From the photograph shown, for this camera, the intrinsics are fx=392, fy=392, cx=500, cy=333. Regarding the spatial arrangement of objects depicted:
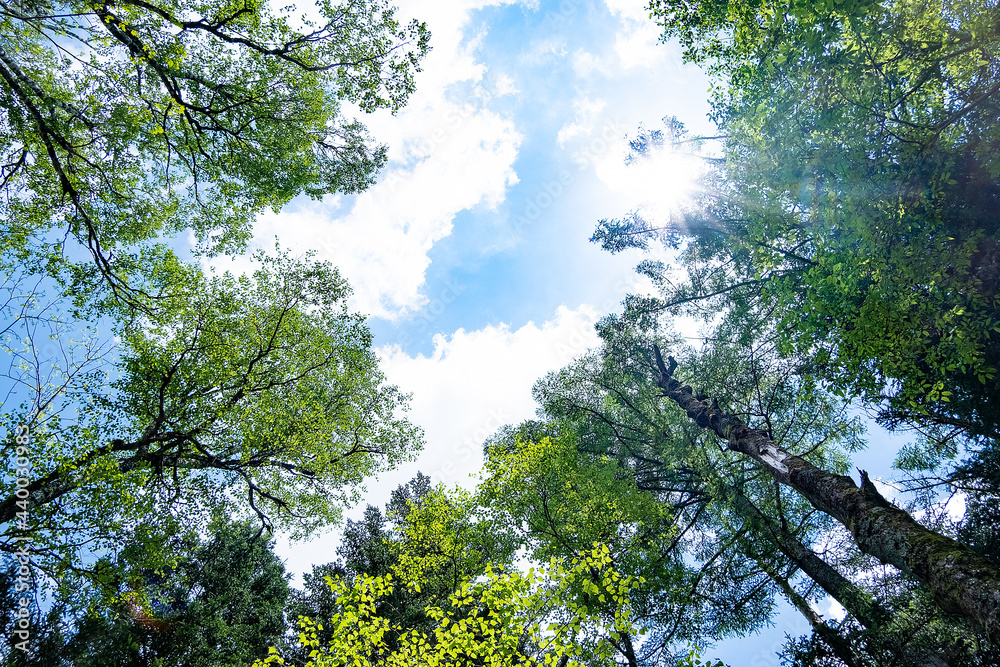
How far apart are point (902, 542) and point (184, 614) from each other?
903 inches

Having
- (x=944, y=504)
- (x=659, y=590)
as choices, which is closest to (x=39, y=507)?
Answer: (x=659, y=590)

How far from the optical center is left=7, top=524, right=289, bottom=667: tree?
9.23 meters

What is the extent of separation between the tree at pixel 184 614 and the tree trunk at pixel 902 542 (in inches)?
537

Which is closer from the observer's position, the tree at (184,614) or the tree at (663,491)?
the tree at (184,614)

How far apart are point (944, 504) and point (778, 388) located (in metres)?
6.05

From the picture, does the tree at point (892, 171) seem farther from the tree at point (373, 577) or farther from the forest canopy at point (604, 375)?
the tree at point (373, 577)

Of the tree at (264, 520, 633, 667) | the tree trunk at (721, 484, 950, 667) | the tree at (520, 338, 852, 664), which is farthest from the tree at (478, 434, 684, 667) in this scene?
the tree trunk at (721, 484, 950, 667)

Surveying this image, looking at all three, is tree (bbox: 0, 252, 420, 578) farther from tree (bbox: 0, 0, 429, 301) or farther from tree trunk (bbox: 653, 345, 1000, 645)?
tree trunk (bbox: 653, 345, 1000, 645)

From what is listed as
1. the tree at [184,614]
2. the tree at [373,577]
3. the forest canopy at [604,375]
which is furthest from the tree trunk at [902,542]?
the tree at [184,614]

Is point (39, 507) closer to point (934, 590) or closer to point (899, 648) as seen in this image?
point (934, 590)

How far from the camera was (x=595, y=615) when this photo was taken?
801 cm

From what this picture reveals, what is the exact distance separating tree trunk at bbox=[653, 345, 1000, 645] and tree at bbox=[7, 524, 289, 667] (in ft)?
44.7

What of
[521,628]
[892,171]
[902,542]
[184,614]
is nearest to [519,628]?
[521,628]

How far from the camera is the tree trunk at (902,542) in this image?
418 centimetres
